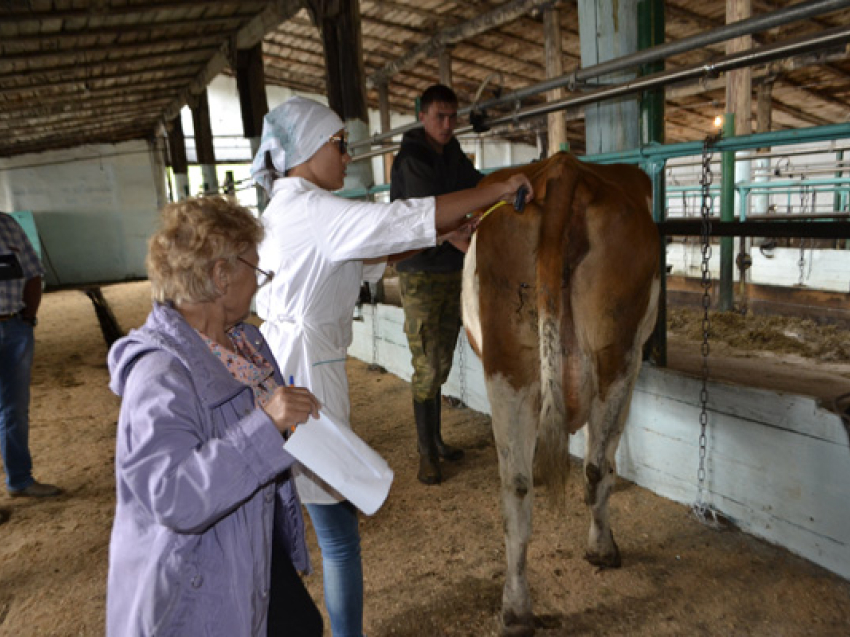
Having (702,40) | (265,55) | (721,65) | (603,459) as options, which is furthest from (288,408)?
(265,55)

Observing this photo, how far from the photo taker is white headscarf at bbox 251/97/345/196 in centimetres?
194

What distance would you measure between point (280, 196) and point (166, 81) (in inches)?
493

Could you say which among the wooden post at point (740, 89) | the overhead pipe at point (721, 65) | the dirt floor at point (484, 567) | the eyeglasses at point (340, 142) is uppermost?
the wooden post at point (740, 89)

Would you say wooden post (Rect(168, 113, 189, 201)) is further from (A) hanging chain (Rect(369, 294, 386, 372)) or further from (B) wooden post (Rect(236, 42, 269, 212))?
(A) hanging chain (Rect(369, 294, 386, 372))

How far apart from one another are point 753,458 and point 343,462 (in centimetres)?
230

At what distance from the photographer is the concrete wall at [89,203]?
17.6 metres

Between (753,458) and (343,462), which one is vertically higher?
(343,462)

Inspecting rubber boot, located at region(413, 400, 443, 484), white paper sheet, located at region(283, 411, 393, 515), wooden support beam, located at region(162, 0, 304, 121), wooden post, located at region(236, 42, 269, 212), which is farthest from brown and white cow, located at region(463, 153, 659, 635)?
wooden post, located at region(236, 42, 269, 212)

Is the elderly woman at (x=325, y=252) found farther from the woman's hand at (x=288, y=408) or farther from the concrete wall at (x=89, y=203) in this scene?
the concrete wall at (x=89, y=203)

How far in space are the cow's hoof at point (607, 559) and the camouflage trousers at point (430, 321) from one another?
54.8 inches

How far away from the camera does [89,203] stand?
18656 mm

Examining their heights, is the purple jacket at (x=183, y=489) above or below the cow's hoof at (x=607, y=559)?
above

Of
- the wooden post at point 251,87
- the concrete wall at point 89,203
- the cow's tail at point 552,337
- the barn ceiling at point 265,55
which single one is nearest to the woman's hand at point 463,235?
the cow's tail at point 552,337

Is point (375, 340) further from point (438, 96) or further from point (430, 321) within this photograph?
point (438, 96)
